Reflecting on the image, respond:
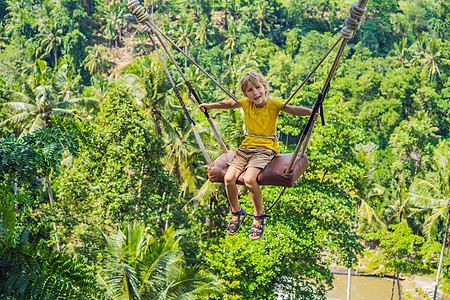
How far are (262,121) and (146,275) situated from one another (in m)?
6.59

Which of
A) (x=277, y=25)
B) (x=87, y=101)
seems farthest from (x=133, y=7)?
(x=277, y=25)

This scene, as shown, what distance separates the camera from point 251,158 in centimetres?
571

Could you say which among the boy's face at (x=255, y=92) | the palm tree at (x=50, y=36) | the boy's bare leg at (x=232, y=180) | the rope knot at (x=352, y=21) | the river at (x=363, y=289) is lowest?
the river at (x=363, y=289)

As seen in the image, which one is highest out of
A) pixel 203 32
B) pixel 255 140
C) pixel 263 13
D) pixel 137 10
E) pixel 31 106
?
pixel 137 10

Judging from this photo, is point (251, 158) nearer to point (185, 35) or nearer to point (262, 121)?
point (262, 121)

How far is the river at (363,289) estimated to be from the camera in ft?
91.9

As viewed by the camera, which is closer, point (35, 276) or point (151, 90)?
point (35, 276)

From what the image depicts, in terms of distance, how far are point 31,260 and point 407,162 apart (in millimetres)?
32751

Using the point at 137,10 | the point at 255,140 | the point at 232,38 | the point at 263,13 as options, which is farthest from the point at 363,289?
the point at 263,13

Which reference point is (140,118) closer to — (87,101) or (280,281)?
(87,101)

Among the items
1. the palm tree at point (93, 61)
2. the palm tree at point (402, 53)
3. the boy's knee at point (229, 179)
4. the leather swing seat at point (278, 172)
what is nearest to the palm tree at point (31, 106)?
the leather swing seat at point (278, 172)

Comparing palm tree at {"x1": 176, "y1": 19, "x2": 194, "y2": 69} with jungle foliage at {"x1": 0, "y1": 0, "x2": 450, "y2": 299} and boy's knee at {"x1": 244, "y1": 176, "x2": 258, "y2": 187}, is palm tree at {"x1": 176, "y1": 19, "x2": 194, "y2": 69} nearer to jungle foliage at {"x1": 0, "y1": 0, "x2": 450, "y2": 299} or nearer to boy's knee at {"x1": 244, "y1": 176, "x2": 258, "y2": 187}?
jungle foliage at {"x1": 0, "y1": 0, "x2": 450, "y2": 299}

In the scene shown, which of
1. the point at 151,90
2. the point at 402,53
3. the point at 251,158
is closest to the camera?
the point at 251,158

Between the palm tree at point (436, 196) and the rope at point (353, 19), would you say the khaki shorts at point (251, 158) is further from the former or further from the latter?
the palm tree at point (436, 196)
